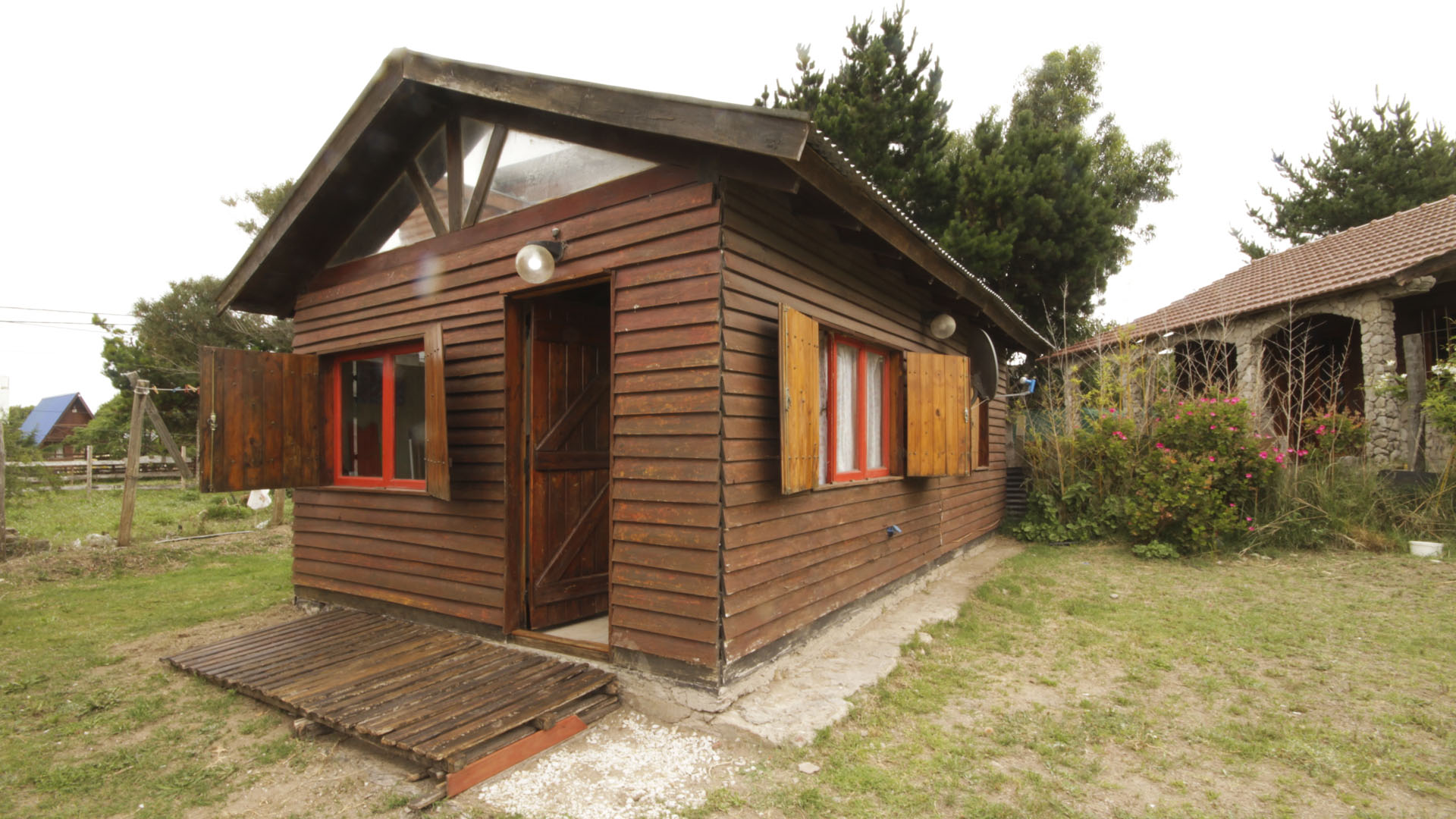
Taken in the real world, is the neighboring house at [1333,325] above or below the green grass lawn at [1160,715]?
above

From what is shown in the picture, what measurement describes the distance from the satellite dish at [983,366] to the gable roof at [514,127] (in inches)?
43.7

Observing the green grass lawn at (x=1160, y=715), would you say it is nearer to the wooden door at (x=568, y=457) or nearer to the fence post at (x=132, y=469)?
the wooden door at (x=568, y=457)

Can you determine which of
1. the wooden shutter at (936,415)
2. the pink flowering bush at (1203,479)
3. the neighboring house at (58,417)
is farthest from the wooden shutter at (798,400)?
the neighboring house at (58,417)

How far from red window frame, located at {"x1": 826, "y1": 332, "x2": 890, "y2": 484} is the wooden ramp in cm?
218

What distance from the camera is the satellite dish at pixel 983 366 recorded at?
7.79 metres

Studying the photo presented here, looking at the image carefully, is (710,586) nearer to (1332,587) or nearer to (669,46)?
(1332,587)

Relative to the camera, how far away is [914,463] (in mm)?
5797

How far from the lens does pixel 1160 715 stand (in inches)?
143

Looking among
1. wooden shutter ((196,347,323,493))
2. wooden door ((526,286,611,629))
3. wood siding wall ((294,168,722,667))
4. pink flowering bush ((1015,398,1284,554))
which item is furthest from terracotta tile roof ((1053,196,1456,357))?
wooden shutter ((196,347,323,493))

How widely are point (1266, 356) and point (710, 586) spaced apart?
39.5ft

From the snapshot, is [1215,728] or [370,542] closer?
[1215,728]

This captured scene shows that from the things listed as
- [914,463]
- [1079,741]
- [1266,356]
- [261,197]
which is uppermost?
[261,197]

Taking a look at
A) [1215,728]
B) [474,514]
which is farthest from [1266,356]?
[474,514]

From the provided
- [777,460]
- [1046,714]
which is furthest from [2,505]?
[1046,714]
